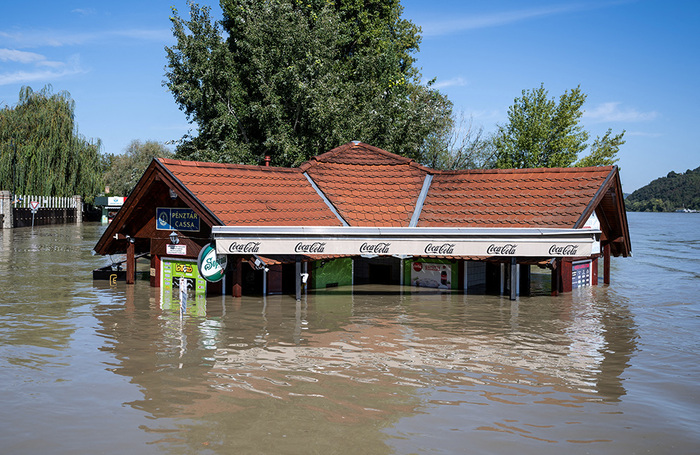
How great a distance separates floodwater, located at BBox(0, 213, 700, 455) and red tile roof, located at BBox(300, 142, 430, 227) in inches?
169

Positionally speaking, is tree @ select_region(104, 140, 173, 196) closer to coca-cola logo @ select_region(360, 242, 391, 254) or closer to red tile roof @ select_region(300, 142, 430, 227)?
red tile roof @ select_region(300, 142, 430, 227)

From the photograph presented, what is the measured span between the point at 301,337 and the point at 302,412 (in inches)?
211

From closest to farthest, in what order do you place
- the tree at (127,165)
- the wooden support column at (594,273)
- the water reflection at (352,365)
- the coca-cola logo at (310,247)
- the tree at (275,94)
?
1. the water reflection at (352,365)
2. the coca-cola logo at (310,247)
3. the wooden support column at (594,273)
4. the tree at (275,94)
5. the tree at (127,165)

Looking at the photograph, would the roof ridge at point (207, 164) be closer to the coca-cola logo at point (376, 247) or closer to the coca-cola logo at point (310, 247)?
the coca-cola logo at point (310, 247)

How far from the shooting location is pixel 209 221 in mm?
20141

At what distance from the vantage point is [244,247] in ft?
64.1

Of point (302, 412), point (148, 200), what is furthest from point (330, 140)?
point (302, 412)

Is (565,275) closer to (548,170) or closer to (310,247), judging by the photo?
(548,170)

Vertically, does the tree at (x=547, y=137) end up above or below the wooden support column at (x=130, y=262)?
above

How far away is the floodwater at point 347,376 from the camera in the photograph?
8938 mm

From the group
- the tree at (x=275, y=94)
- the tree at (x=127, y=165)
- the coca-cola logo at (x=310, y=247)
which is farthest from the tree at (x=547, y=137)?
the tree at (x=127, y=165)

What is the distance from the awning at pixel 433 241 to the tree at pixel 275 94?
13266 millimetres

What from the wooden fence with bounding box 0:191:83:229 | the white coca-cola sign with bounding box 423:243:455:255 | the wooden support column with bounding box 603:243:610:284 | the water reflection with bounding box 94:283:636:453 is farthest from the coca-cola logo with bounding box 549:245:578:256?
the wooden fence with bounding box 0:191:83:229

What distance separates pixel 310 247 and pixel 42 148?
5027cm
